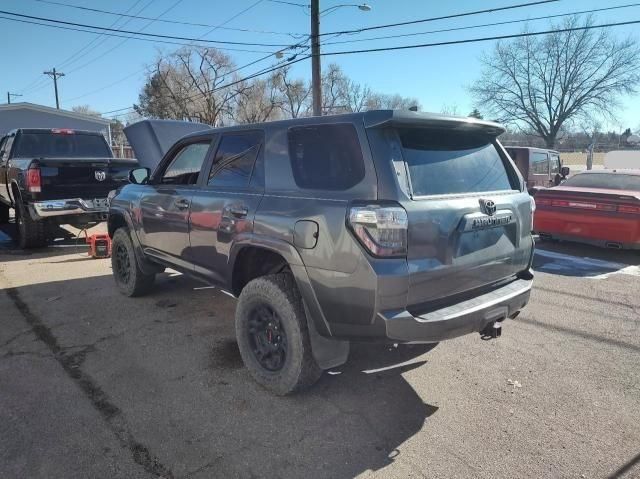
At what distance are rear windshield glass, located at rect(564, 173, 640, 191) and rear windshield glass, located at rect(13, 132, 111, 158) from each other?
374 inches

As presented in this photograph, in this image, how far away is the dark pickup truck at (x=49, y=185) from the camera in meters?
7.59

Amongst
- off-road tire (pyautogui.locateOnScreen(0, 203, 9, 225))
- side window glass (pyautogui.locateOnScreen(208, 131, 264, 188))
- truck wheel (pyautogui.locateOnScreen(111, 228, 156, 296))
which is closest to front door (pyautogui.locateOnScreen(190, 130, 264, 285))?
side window glass (pyautogui.locateOnScreen(208, 131, 264, 188))

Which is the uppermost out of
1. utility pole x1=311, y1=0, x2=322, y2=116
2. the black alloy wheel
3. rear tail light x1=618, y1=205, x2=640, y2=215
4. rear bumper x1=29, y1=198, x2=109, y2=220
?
utility pole x1=311, y1=0, x2=322, y2=116

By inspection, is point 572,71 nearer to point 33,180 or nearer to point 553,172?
point 553,172

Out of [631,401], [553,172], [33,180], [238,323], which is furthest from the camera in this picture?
[553,172]

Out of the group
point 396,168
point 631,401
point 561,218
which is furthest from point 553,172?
point 396,168

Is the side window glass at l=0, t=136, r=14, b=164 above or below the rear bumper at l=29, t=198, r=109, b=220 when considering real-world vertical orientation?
above

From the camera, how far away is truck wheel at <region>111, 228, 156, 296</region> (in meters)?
5.34

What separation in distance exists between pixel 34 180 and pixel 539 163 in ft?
44.7

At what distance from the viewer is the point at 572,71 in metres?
44.2

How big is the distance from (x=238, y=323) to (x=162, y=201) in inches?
67.9

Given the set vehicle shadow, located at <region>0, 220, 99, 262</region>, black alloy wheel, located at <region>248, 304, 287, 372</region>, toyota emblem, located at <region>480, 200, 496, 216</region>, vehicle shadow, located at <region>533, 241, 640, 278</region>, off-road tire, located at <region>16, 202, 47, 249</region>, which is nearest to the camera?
toyota emblem, located at <region>480, 200, 496, 216</region>

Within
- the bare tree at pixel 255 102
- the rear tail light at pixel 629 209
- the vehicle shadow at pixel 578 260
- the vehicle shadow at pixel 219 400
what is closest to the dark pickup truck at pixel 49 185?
the vehicle shadow at pixel 219 400

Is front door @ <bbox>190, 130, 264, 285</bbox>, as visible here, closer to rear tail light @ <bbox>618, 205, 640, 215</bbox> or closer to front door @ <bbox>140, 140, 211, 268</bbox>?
front door @ <bbox>140, 140, 211, 268</bbox>
